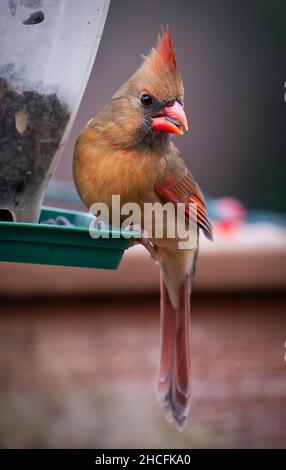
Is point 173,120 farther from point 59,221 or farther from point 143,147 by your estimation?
point 59,221

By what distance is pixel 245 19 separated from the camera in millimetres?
5594

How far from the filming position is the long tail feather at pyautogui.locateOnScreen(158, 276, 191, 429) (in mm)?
2703

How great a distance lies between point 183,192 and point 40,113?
1.65ft

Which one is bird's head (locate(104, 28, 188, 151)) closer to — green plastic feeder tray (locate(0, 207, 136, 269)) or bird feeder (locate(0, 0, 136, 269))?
bird feeder (locate(0, 0, 136, 269))

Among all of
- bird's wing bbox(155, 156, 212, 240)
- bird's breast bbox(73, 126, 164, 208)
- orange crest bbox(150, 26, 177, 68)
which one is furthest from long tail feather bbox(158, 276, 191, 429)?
orange crest bbox(150, 26, 177, 68)

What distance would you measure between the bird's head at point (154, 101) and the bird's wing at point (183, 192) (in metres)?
0.10

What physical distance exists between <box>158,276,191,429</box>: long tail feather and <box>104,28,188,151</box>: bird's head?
0.65m

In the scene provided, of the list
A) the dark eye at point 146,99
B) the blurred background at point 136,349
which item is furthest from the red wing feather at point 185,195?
the blurred background at point 136,349

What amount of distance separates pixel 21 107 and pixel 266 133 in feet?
12.1

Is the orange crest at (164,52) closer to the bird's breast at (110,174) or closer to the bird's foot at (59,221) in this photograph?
the bird's breast at (110,174)

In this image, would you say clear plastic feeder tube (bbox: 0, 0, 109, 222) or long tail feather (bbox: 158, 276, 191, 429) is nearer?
clear plastic feeder tube (bbox: 0, 0, 109, 222)

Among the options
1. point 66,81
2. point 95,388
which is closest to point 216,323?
point 95,388
